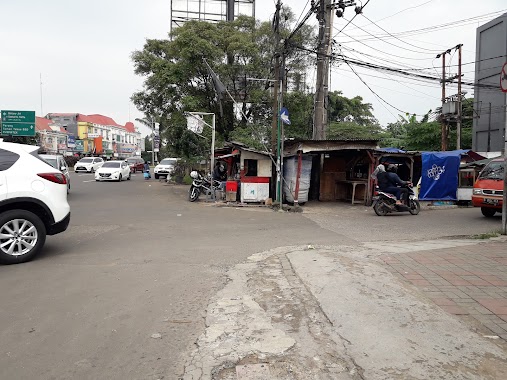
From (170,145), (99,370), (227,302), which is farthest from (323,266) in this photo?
(170,145)

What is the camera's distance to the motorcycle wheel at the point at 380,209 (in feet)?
41.9

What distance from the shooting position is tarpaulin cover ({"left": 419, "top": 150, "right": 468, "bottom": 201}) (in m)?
15.9

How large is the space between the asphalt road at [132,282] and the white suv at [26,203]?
32 centimetres

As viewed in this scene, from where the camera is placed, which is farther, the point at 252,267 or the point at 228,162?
the point at 228,162

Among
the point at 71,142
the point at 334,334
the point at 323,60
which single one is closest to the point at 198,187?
the point at 323,60

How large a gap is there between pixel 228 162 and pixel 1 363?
1511cm

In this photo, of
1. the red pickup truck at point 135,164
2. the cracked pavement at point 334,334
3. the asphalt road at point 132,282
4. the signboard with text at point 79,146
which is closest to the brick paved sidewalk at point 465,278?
the cracked pavement at point 334,334

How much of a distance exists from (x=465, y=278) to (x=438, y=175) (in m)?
12.0

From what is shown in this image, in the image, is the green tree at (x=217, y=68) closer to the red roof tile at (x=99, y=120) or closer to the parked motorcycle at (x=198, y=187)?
the parked motorcycle at (x=198, y=187)

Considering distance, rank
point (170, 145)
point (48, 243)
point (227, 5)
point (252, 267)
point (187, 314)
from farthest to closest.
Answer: point (227, 5)
point (170, 145)
point (48, 243)
point (252, 267)
point (187, 314)

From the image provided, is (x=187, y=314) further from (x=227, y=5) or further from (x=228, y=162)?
(x=227, y=5)

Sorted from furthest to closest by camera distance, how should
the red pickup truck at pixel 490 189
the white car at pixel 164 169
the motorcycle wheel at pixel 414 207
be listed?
the white car at pixel 164 169 → the motorcycle wheel at pixel 414 207 → the red pickup truck at pixel 490 189

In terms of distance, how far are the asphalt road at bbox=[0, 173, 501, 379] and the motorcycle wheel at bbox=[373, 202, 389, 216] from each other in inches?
29.8

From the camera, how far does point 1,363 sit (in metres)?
3.07
